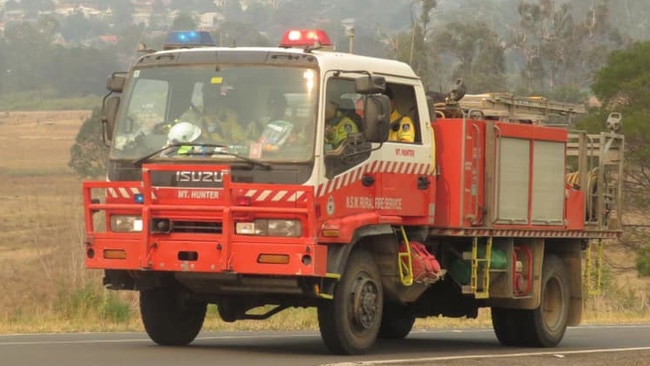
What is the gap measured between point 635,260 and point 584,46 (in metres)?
53.2

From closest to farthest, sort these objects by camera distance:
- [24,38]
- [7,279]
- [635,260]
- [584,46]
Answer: [7,279] → [635,260] → [584,46] → [24,38]

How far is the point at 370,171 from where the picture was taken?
1472 cm

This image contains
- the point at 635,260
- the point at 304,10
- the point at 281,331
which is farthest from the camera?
the point at 304,10

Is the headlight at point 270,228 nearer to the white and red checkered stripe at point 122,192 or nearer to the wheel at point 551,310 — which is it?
the white and red checkered stripe at point 122,192

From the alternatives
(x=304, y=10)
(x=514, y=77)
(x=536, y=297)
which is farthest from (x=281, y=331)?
(x=304, y=10)

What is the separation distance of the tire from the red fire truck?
1.45 metres

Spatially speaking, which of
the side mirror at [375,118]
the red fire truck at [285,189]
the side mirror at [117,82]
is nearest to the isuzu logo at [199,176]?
the red fire truck at [285,189]

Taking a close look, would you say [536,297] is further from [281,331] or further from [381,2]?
[381,2]

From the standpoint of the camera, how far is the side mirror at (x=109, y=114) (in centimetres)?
1469

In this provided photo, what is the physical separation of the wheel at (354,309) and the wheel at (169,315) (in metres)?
1.70

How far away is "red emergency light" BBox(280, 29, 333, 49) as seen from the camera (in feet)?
49.0

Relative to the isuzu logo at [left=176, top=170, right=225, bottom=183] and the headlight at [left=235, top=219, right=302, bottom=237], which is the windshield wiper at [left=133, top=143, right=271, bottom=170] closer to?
the isuzu logo at [left=176, top=170, right=225, bottom=183]

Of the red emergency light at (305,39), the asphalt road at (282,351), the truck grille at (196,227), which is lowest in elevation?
the asphalt road at (282,351)

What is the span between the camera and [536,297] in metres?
17.6
